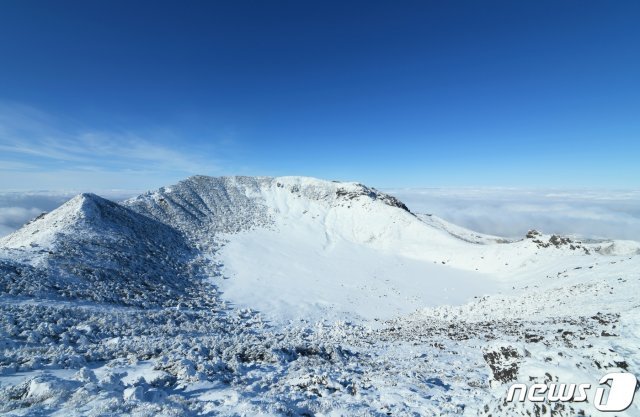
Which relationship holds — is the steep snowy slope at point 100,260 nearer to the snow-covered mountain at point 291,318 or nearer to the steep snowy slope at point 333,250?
the snow-covered mountain at point 291,318

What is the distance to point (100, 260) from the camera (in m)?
23.7

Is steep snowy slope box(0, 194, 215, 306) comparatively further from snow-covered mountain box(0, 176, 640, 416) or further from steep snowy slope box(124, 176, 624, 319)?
steep snowy slope box(124, 176, 624, 319)

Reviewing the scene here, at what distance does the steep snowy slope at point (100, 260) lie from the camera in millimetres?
17625

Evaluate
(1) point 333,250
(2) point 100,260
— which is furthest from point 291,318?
(1) point 333,250

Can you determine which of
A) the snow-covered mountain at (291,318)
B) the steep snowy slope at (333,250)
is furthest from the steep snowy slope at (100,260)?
the steep snowy slope at (333,250)

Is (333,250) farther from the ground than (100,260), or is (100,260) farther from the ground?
(100,260)

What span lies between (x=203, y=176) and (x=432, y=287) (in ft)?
195

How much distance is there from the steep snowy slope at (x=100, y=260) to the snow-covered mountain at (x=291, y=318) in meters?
0.15

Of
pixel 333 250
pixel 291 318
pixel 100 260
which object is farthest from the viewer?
pixel 333 250

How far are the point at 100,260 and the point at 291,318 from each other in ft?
50.0

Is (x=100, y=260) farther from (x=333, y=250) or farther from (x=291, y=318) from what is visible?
(x=333, y=250)

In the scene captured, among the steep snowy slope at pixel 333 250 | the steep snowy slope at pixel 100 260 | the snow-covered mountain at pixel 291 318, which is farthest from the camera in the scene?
the steep snowy slope at pixel 333 250

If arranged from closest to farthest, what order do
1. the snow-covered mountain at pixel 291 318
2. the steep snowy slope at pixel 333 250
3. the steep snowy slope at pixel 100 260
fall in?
the snow-covered mountain at pixel 291 318 < the steep snowy slope at pixel 100 260 < the steep snowy slope at pixel 333 250

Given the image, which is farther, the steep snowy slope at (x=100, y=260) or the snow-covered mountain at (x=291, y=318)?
the steep snowy slope at (x=100, y=260)
